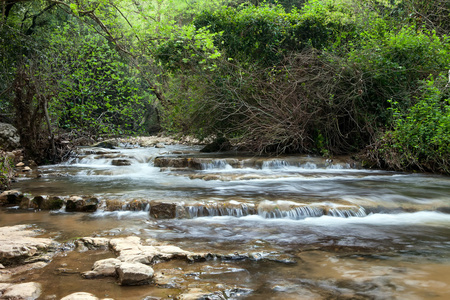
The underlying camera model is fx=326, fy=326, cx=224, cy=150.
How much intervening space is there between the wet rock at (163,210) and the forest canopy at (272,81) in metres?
4.38

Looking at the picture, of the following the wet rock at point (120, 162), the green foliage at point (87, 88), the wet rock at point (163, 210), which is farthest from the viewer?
the wet rock at point (120, 162)

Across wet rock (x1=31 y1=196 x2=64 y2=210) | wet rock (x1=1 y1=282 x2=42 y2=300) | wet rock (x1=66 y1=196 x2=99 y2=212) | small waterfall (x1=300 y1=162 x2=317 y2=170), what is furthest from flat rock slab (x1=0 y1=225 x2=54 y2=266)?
small waterfall (x1=300 y1=162 x2=317 y2=170)

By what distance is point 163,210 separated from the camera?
5406 millimetres

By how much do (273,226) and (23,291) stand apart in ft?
10.7

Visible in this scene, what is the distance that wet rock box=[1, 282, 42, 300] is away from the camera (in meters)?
2.47

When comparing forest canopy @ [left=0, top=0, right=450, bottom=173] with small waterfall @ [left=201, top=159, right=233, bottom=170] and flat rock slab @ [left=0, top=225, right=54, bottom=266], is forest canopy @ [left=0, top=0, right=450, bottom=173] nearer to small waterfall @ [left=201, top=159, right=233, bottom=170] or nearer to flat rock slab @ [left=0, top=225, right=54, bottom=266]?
small waterfall @ [left=201, top=159, right=233, bottom=170]

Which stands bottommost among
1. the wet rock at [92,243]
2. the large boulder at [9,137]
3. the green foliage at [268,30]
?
the wet rock at [92,243]

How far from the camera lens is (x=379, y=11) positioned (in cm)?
1302

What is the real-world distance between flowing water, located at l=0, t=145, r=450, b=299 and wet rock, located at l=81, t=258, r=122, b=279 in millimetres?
85

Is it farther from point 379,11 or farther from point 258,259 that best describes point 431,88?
point 258,259

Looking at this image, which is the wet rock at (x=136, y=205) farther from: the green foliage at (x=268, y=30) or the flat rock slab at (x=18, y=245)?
the green foliage at (x=268, y=30)

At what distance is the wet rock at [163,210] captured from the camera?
5355 mm

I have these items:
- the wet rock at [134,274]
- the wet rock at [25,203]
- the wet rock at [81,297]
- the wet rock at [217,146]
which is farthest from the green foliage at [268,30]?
the wet rock at [81,297]

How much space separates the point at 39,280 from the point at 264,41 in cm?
1087
